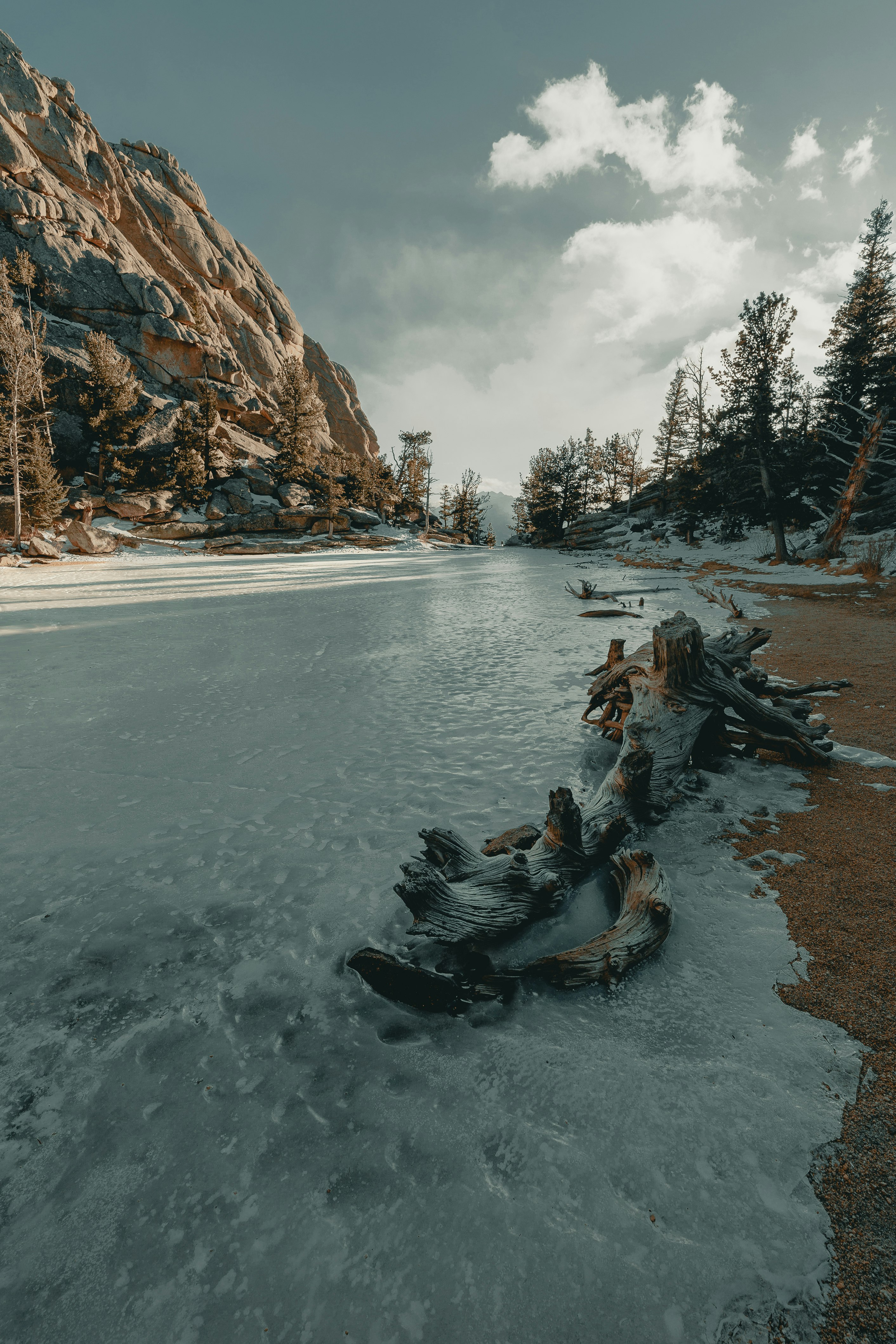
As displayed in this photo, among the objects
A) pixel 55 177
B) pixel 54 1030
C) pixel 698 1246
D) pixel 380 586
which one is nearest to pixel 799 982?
pixel 698 1246

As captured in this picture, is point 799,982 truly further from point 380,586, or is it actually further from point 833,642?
point 380,586

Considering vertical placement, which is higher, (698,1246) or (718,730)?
(718,730)

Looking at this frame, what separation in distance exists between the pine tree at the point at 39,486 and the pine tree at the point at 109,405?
7.47 m

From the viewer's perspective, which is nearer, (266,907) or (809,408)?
(266,907)

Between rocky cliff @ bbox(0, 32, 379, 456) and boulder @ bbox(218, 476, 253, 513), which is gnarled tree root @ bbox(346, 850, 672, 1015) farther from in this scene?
rocky cliff @ bbox(0, 32, 379, 456)

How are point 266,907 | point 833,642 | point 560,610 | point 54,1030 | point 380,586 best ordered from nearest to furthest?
point 54,1030, point 266,907, point 833,642, point 560,610, point 380,586

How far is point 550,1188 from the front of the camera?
1.68 metres

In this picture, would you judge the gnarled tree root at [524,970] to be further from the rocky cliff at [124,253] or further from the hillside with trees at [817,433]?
the rocky cliff at [124,253]

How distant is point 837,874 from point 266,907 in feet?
11.5

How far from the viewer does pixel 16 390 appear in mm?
24766

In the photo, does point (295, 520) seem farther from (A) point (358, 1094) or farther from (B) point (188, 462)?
(A) point (358, 1094)

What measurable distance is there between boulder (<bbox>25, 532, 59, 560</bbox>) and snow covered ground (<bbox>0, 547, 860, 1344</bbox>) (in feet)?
80.3

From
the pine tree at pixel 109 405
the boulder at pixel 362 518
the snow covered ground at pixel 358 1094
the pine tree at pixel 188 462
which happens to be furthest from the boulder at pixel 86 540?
the snow covered ground at pixel 358 1094

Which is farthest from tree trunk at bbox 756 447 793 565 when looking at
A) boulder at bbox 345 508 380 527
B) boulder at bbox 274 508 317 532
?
boulder at bbox 345 508 380 527
